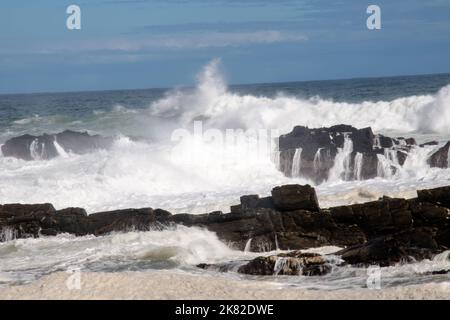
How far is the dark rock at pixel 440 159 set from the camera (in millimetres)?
21609

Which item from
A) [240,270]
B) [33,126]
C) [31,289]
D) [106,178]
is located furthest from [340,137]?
[33,126]

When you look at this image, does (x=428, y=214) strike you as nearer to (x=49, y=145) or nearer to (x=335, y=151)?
(x=335, y=151)

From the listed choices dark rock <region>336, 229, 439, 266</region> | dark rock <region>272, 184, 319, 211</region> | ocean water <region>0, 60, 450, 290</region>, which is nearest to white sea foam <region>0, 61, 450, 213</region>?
ocean water <region>0, 60, 450, 290</region>

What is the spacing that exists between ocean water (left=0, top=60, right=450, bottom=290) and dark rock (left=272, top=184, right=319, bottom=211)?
135 cm

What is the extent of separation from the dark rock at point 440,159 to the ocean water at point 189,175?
262 millimetres

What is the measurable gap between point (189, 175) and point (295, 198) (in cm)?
950

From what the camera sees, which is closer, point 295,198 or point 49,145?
point 295,198

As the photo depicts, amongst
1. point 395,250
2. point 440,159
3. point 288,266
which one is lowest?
point 288,266

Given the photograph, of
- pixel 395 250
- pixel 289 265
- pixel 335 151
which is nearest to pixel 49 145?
pixel 335 151

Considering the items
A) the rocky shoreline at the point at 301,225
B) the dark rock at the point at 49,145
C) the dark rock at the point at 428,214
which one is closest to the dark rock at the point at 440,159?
the rocky shoreline at the point at 301,225

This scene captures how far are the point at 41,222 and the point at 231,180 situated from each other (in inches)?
361

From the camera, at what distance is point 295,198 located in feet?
48.0

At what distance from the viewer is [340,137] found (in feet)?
75.9

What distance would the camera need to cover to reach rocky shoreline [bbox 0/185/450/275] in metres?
12.0
